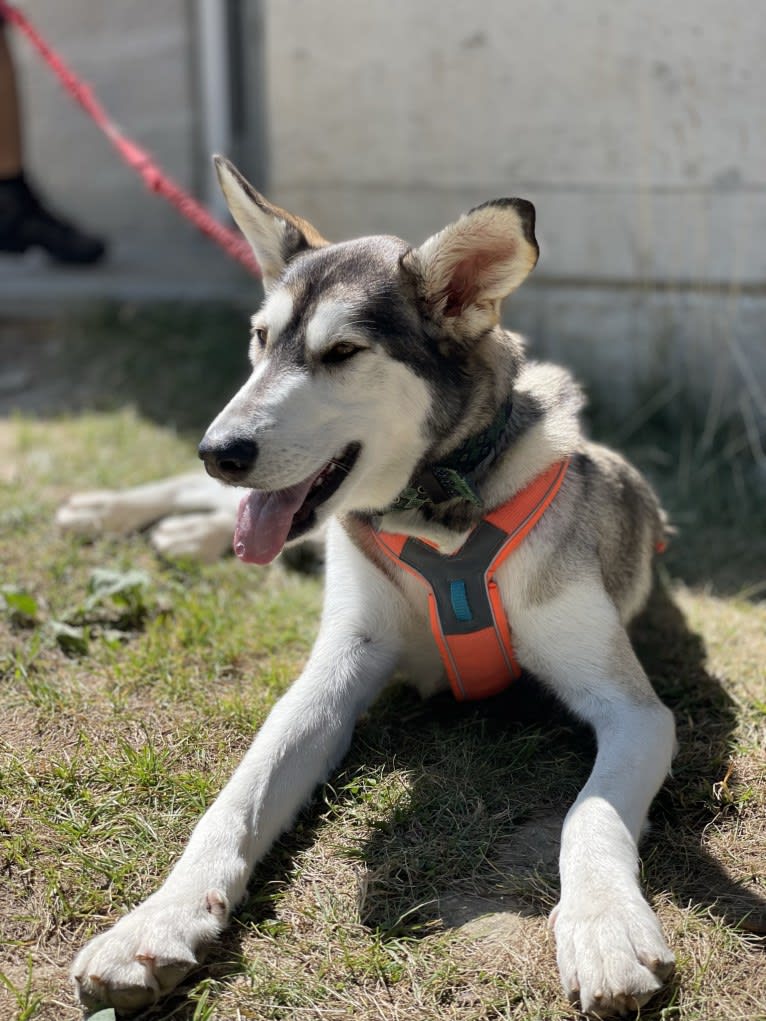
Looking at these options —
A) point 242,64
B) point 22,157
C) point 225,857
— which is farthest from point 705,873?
point 242,64

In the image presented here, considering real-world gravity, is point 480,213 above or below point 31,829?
above

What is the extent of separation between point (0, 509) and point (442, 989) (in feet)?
10.1

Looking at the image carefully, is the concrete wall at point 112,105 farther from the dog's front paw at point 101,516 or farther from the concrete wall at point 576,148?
the dog's front paw at point 101,516

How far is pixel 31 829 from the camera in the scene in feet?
8.11

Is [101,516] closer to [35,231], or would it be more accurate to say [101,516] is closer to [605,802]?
[605,802]

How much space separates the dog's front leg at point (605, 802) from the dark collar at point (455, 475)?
15.0 inches

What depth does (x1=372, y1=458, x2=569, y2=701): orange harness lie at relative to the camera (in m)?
2.71

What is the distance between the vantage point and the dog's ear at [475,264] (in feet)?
8.11

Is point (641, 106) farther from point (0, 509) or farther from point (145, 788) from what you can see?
point (145, 788)

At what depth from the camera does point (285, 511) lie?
99.5 inches

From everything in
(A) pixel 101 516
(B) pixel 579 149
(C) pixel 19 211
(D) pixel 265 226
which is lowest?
(A) pixel 101 516

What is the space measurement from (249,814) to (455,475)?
0.96m

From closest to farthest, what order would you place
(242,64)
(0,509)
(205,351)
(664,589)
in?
1. (664,589)
2. (0,509)
3. (205,351)
4. (242,64)

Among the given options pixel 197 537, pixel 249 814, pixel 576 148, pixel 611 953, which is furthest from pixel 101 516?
pixel 576 148
